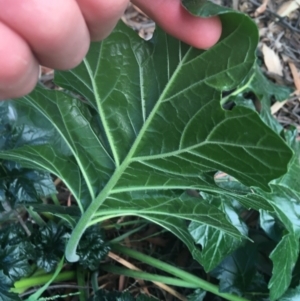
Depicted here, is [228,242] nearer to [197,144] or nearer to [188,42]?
[197,144]

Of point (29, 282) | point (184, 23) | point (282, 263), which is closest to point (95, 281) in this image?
point (29, 282)

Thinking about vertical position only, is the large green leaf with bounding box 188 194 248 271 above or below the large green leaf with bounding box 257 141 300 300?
below

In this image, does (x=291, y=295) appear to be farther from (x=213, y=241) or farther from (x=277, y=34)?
(x=277, y=34)

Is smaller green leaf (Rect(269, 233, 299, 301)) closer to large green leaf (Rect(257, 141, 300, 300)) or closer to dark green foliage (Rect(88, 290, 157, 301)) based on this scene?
large green leaf (Rect(257, 141, 300, 300))

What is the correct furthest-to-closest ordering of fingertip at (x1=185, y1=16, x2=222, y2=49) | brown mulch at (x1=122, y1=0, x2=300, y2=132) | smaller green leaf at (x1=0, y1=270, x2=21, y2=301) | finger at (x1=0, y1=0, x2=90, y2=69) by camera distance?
brown mulch at (x1=122, y1=0, x2=300, y2=132) → smaller green leaf at (x1=0, y1=270, x2=21, y2=301) → fingertip at (x1=185, y1=16, x2=222, y2=49) → finger at (x1=0, y1=0, x2=90, y2=69)

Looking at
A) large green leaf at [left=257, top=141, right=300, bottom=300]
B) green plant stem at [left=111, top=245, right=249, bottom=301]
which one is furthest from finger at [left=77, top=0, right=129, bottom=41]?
green plant stem at [left=111, top=245, right=249, bottom=301]

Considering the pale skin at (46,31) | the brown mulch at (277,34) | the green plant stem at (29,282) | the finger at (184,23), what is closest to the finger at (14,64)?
the pale skin at (46,31)

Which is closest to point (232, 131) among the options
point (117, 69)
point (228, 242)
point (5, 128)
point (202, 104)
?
point (202, 104)
